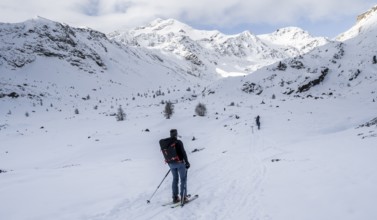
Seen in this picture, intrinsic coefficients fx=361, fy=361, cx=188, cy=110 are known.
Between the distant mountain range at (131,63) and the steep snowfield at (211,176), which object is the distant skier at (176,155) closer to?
the steep snowfield at (211,176)

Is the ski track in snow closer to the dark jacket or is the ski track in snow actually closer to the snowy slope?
the snowy slope

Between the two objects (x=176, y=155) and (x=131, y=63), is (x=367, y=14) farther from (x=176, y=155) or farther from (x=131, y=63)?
(x=176, y=155)

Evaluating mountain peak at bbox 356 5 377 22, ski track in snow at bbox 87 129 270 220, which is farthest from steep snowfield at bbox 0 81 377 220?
mountain peak at bbox 356 5 377 22

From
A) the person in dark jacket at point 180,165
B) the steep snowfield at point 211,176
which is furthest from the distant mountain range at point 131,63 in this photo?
the person in dark jacket at point 180,165

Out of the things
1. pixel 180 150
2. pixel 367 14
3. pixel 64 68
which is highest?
pixel 367 14

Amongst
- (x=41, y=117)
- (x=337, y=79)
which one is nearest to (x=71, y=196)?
(x=41, y=117)

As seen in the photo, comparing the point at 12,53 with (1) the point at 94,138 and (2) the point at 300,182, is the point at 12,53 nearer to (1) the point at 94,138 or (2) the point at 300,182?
(1) the point at 94,138

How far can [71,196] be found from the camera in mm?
10531

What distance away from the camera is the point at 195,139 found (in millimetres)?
30203

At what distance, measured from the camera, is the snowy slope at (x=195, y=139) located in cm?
950

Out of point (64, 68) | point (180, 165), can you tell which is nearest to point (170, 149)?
point (180, 165)

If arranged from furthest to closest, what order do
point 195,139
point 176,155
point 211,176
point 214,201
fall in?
point 195,139 < point 211,176 < point 214,201 < point 176,155

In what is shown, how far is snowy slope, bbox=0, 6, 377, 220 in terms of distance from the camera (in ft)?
31.2

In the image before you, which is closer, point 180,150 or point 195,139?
point 180,150
